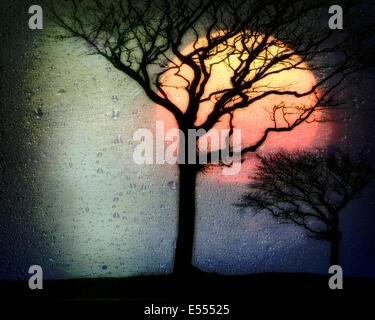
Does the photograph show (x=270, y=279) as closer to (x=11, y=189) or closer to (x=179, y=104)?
(x=179, y=104)

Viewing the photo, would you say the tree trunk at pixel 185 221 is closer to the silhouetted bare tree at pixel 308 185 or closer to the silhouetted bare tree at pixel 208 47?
the silhouetted bare tree at pixel 208 47

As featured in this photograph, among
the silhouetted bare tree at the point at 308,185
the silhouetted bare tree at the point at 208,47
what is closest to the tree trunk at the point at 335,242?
the silhouetted bare tree at the point at 308,185

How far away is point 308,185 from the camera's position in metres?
2.25

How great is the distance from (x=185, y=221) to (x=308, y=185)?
3.53 ft

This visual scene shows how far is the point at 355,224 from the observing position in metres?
2.33

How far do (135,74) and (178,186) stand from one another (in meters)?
0.99

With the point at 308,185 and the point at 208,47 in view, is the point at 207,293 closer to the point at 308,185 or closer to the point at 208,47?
the point at 308,185

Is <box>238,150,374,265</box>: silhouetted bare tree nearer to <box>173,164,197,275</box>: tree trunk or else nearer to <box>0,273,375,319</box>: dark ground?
<box>0,273,375,319</box>: dark ground

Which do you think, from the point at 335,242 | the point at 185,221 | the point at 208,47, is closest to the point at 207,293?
the point at 185,221

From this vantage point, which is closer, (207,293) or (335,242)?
(207,293)

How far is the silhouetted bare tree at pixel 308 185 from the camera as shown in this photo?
2236 mm

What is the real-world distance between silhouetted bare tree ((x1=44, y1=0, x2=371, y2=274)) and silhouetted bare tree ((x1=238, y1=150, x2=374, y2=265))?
0.29 metres

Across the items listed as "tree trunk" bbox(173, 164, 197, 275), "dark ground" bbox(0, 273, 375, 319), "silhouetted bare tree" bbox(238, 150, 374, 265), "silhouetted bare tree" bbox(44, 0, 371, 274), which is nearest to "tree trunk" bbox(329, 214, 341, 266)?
"silhouetted bare tree" bbox(238, 150, 374, 265)

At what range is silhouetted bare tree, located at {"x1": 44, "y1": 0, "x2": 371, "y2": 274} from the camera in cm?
A: 215
